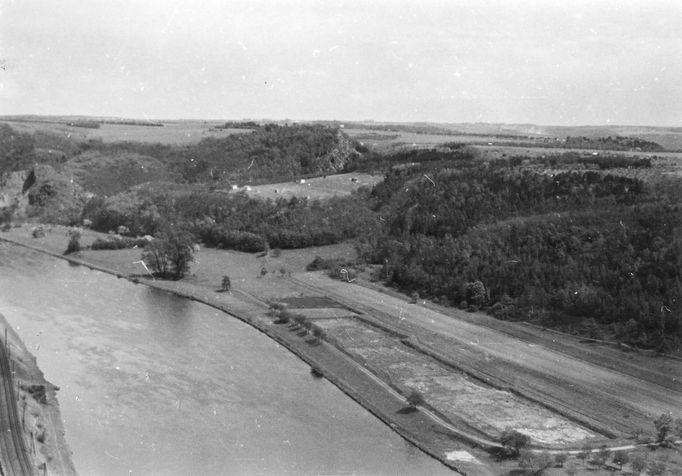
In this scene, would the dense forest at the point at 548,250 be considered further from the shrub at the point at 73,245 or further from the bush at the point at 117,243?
the shrub at the point at 73,245

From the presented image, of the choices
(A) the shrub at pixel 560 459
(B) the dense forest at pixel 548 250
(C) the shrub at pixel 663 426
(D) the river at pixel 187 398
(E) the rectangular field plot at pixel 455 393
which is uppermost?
(B) the dense forest at pixel 548 250

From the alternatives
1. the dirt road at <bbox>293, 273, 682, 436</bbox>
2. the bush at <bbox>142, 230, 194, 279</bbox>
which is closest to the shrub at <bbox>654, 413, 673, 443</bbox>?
the dirt road at <bbox>293, 273, 682, 436</bbox>

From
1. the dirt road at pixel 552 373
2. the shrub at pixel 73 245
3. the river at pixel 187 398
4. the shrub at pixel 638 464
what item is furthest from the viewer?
the shrub at pixel 73 245

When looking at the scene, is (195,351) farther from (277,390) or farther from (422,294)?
(422,294)

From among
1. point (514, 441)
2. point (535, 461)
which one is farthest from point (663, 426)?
point (514, 441)

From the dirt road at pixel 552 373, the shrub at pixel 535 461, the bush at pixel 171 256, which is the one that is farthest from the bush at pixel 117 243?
→ the shrub at pixel 535 461

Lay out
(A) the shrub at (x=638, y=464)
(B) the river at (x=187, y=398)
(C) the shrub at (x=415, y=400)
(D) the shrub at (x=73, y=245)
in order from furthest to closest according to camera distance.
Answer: (D) the shrub at (x=73, y=245) < (C) the shrub at (x=415, y=400) < (B) the river at (x=187, y=398) < (A) the shrub at (x=638, y=464)

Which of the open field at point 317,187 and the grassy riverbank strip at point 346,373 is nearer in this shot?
the grassy riverbank strip at point 346,373
